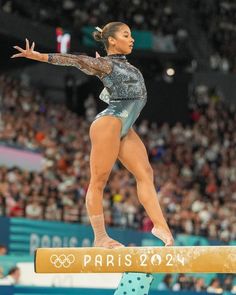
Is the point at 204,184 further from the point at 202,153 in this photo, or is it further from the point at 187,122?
the point at 187,122

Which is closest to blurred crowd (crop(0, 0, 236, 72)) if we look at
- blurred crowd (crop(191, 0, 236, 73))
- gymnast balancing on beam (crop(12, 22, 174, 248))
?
blurred crowd (crop(191, 0, 236, 73))

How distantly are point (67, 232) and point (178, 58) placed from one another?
35.5 feet

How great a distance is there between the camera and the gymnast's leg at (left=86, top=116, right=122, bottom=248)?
6605 mm

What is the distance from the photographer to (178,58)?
24.1m

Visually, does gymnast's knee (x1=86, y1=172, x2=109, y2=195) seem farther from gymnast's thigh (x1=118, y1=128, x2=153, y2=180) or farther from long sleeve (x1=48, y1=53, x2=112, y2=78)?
long sleeve (x1=48, y1=53, x2=112, y2=78)

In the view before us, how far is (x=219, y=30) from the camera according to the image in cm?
2711

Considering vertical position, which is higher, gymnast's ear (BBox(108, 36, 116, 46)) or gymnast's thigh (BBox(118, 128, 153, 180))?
gymnast's ear (BBox(108, 36, 116, 46))

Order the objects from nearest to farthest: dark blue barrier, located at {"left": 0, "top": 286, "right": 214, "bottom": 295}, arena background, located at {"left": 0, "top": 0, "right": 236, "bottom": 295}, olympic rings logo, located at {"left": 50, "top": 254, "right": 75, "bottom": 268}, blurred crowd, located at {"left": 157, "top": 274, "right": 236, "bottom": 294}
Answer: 1. olympic rings logo, located at {"left": 50, "top": 254, "right": 75, "bottom": 268}
2. dark blue barrier, located at {"left": 0, "top": 286, "right": 214, "bottom": 295}
3. blurred crowd, located at {"left": 157, "top": 274, "right": 236, "bottom": 294}
4. arena background, located at {"left": 0, "top": 0, "right": 236, "bottom": 295}

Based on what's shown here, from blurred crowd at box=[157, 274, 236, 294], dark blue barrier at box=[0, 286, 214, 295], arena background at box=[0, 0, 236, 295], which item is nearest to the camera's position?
dark blue barrier at box=[0, 286, 214, 295]

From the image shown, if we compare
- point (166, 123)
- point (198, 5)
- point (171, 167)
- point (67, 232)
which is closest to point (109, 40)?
point (67, 232)

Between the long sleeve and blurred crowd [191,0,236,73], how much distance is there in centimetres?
2001

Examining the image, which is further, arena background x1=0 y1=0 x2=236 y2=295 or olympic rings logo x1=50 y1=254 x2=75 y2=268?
arena background x1=0 y1=0 x2=236 y2=295

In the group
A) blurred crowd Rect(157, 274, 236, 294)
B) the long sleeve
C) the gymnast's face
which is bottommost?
Result: blurred crowd Rect(157, 274, 236, 294)

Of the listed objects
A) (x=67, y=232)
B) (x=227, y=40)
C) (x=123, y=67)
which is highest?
(x=227, y=40)
